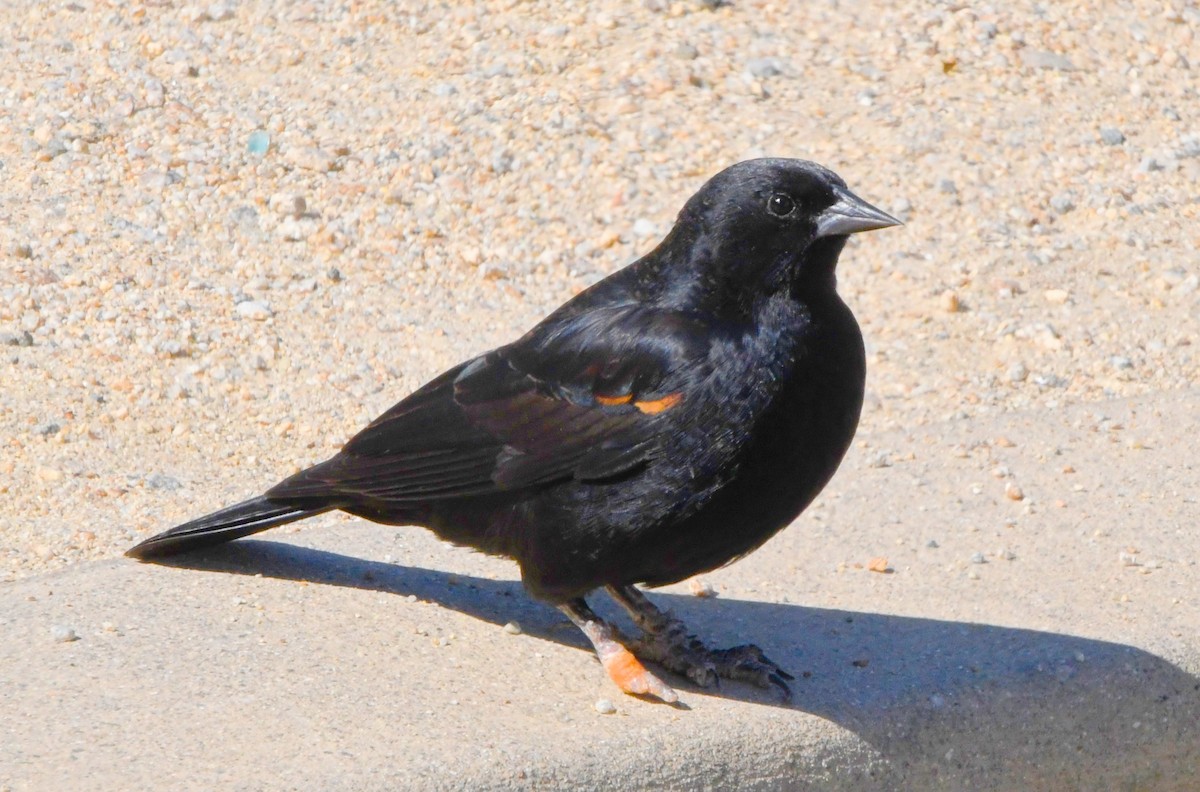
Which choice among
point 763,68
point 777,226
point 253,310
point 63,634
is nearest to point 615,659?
point 777,226

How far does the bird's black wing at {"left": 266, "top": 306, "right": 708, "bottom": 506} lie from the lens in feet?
12.1

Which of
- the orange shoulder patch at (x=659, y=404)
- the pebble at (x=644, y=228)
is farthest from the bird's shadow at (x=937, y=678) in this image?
the pebble at (x=644, y=228)

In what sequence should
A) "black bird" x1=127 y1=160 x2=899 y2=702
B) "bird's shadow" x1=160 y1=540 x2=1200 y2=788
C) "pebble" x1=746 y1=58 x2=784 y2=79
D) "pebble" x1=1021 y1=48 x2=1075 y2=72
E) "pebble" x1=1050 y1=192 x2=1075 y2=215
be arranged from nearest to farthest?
"black bird" x1=127 y1=160 x2=899 y2=702
"bird's shadow" x1=160 y1=540 x2=1200 y2=788
"pebble" x1=1050 y1=192 x2=1075 y2=215
"pebble" x1=746 y1=58 x2=784 y2=79
"pebble" x1=1021 y1=48 x2=1075 y2=72

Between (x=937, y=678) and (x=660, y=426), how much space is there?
106cm

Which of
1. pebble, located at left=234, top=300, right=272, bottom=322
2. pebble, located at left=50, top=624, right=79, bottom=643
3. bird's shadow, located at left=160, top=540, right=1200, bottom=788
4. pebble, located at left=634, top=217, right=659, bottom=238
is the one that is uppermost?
pebble, located at left=634, top=217, right=659, bottom=238

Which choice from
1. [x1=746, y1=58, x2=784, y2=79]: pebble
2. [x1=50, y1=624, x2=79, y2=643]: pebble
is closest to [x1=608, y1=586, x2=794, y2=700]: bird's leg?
[x1=50, y1=624, x2=79, y2=643]: pebble

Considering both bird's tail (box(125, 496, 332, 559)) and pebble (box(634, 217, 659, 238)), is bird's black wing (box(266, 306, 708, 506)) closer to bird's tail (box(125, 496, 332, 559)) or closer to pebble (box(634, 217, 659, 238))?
bird's tail (box(125, 496, 332, 559))

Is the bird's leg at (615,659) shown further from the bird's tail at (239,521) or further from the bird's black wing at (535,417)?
the bird's tail at (239,521)

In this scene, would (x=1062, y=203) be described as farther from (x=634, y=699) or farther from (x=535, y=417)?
(x=634, y=699)

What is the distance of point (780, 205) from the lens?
147 inches

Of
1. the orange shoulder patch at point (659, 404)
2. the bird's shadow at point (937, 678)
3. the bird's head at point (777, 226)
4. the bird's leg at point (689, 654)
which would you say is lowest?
the bird's shadow at point (937, 678)

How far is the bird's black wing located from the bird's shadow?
0.47 meters

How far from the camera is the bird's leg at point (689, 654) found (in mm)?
3941

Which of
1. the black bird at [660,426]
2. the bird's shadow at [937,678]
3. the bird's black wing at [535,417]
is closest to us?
the black bird at [660,426]
